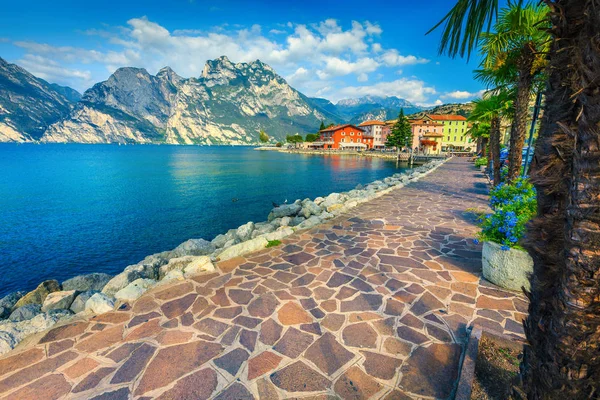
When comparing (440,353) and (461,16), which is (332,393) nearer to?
(440,353)

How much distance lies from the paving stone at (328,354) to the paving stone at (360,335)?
155mm

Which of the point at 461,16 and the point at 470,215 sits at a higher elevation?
the point at 461,16

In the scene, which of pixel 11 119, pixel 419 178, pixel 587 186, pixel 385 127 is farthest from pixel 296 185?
pixel 11 119

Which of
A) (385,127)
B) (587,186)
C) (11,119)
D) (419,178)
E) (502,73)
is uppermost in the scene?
(11,119)

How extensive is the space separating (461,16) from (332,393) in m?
3.98

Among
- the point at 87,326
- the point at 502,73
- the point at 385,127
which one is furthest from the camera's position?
the point at 385,127

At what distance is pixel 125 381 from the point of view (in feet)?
9.14

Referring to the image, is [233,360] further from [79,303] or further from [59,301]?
[59,301]

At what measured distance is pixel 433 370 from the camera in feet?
9.29

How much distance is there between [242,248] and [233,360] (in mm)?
3182

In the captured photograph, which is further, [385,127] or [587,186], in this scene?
[385,127]

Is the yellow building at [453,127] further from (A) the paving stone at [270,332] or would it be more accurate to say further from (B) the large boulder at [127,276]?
(A) the paving stone at [270,332]

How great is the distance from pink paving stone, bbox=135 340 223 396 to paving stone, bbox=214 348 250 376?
13 cm

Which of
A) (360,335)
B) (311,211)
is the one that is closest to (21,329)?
(360,335)
